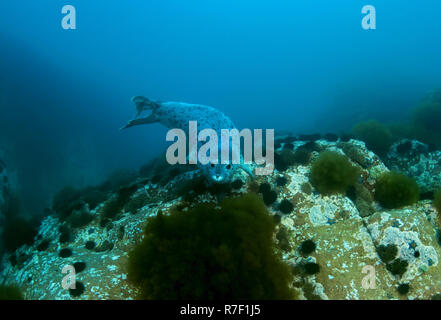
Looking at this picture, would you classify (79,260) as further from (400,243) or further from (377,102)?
(377,102)

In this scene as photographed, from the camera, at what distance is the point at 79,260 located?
7875 mm

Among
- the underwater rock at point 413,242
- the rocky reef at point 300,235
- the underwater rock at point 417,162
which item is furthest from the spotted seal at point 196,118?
the underwater rock at point 417,162

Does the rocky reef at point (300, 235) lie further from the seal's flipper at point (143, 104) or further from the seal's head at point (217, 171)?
the seal's flipper at point (143, 104)

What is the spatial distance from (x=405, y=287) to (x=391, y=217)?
210 cm

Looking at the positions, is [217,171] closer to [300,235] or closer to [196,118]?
[196,118]

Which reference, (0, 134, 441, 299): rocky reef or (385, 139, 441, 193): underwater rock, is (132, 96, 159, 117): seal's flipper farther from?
(385, 139, 441, 193): underwater rock

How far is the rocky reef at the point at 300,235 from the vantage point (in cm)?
668

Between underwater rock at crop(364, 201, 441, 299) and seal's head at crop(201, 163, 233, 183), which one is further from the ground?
seal's head at crop(201, 163, 233, 183)

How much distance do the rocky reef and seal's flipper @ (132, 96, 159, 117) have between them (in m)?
3.94

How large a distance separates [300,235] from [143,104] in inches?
395

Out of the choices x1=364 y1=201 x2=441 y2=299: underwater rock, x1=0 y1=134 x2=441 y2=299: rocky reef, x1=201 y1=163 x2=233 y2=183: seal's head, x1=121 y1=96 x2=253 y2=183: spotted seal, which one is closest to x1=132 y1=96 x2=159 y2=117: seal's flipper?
x1=121 y1=96 x2=253 y2=183: spotted seal

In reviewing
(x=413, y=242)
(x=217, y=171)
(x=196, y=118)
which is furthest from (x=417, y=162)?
(x=196, y=118)

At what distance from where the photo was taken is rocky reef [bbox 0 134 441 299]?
21.9ft

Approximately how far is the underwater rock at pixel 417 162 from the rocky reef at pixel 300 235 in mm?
82
